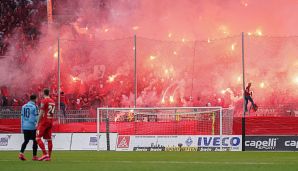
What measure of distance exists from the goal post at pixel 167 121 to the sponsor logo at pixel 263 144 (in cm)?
97

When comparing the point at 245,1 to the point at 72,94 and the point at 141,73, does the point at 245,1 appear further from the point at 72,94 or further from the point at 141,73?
the point at 72,94

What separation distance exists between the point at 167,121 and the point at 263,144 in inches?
166

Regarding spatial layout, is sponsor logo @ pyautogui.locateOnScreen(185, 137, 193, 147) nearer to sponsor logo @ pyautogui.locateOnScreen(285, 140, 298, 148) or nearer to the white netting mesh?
the white netting mesh

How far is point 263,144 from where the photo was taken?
2692cm

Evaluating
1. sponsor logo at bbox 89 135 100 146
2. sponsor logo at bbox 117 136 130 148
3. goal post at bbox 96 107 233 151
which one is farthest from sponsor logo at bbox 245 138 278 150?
sponsor logo at bbox 89 135 100 146

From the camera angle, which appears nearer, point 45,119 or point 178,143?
point 45,119

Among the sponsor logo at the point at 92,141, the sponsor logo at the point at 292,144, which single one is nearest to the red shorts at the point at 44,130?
the sponsor logo at the point at 92,141

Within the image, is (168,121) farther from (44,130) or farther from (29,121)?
(44,130)

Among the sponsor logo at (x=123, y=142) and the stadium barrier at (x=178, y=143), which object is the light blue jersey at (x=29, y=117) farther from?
the sponsor logo at (x=123, y=142)

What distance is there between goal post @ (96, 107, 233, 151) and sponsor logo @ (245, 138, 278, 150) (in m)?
0.97

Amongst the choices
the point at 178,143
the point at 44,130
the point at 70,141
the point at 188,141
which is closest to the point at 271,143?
the point at 188,141

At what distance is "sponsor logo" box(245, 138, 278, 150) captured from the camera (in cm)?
2682

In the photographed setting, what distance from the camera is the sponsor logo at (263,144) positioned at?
2682 centimetres

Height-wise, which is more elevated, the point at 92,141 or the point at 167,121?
the point at 167,121
